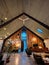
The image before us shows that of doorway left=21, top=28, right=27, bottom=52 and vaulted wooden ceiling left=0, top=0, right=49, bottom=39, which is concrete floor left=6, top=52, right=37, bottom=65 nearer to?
vaulted wooden ceiling left=0, top=0, right=49, bottom=39

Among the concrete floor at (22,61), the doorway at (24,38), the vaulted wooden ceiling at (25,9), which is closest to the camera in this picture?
the vaulted wooden ceiling at (25,9)

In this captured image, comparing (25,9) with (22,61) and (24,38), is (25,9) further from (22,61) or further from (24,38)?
(24,38)

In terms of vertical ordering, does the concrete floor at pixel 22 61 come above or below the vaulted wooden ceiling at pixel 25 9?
below

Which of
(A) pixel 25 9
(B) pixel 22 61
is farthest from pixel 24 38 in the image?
(B) pixel 22 61

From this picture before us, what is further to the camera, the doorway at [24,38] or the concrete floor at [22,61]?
the doorway at [24,38]

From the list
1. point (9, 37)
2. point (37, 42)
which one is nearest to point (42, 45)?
Answer: point (37, 42)

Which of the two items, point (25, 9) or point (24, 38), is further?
point (24, 38)

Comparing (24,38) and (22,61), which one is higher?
(22,61)

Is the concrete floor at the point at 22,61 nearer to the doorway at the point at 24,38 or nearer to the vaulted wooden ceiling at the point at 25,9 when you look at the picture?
the vaulted wooden ceiling at the point at 25,9

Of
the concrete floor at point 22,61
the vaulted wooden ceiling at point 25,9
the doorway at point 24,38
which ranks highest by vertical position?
the vaulted wooden ceiling at point 25,9

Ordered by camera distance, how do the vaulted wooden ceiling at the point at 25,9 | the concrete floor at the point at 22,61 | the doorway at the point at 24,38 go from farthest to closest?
the doorway at the point at 24,38
the concrete floor at the point at 22,61
the vaulted wooden ceiling at the point at 25,9

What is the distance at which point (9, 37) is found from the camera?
2000 centimetres

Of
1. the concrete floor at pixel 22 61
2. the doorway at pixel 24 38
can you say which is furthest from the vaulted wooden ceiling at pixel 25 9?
the doorway at pixel 24 38

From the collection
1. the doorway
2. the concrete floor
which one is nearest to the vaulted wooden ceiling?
the concrete floor
